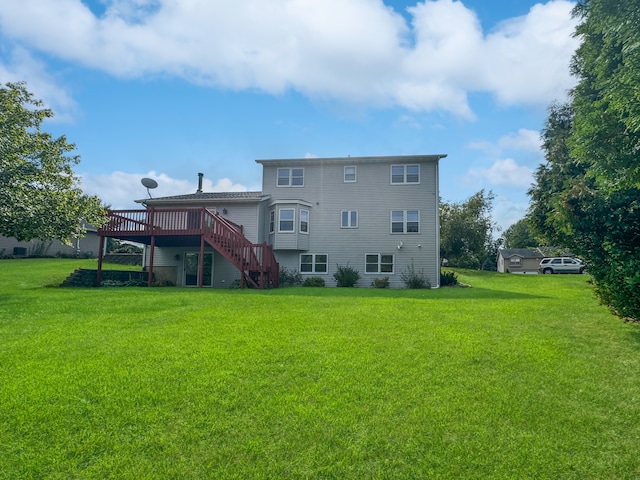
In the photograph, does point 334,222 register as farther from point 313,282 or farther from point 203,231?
point 203,231

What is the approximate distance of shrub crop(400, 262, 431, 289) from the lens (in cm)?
1977

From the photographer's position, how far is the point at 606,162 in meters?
5.94

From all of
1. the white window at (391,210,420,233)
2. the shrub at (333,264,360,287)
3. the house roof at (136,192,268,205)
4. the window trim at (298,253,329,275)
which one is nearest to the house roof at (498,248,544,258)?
the white window at (391,210,420,233)

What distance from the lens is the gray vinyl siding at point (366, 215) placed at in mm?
20719

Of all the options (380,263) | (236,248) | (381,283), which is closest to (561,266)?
(380,263)

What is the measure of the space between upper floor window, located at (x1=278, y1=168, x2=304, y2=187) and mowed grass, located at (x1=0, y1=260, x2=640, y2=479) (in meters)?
15.2

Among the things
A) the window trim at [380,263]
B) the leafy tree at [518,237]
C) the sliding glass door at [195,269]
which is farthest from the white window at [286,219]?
the leafy tree at [518,237]

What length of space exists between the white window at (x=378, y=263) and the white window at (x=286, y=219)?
14.9ft

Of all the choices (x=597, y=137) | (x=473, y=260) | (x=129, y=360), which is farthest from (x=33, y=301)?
(x=473, y=260)

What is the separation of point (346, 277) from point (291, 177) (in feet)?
22.2

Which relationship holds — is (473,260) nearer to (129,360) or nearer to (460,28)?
(460,28)

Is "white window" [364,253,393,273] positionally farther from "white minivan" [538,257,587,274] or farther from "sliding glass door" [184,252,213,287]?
"white minivan" [538,257,587,274]

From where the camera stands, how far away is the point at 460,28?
33.5 ft

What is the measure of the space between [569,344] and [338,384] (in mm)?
4384
